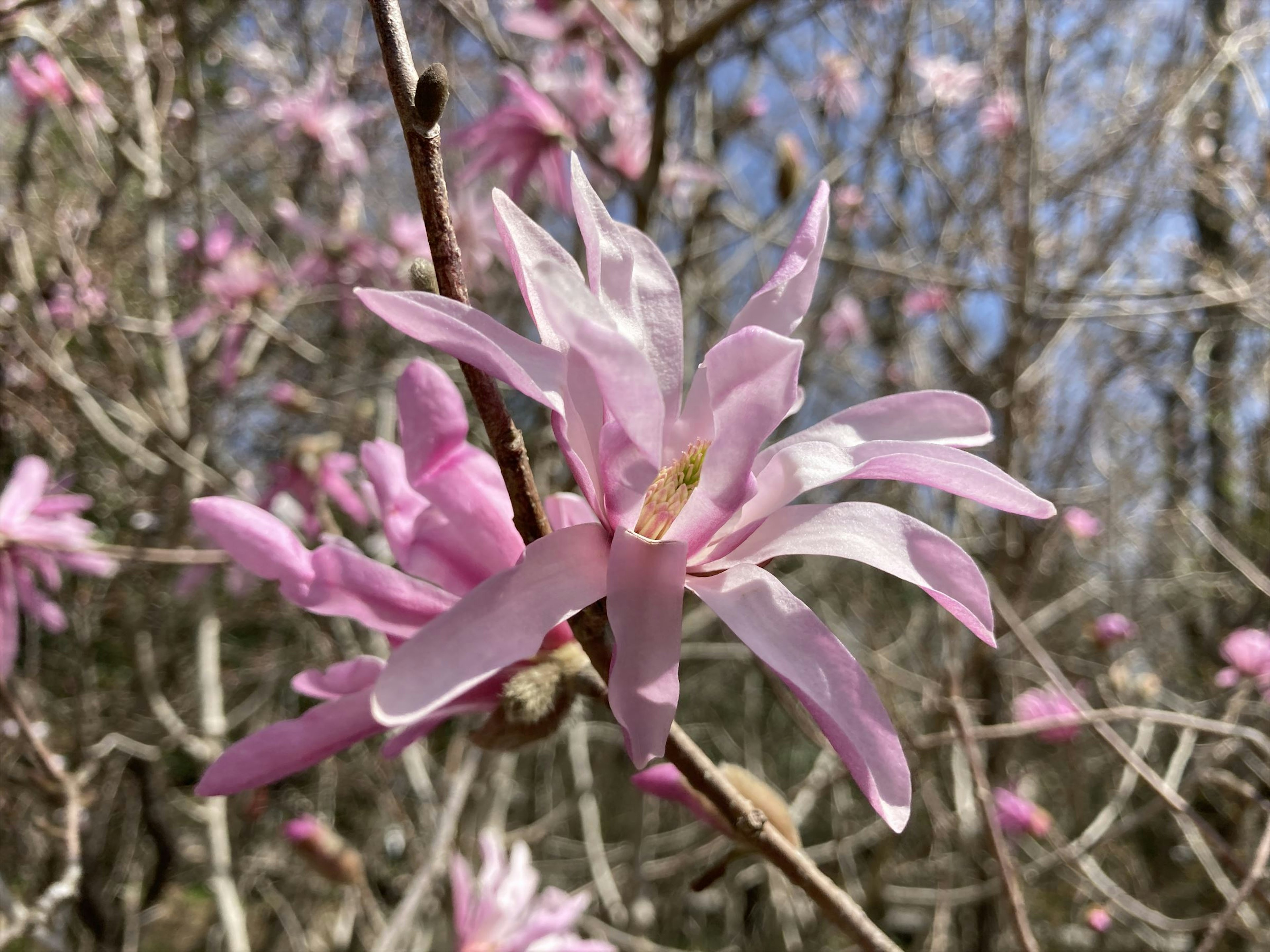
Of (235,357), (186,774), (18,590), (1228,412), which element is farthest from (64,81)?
(1228,412)

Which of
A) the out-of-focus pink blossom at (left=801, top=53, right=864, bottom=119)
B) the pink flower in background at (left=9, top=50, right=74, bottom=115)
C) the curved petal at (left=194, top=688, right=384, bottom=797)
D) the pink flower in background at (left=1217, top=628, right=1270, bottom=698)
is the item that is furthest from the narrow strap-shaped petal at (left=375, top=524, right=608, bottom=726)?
the out-of-focus pink blossom at (left=801, top=53, right=864, bottom=119)

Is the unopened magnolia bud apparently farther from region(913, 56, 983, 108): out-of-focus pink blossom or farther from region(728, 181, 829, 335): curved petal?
region(913, 56, 983, 108): out-of-focus pink blossom

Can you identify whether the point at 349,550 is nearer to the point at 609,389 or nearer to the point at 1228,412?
the point at 609,389

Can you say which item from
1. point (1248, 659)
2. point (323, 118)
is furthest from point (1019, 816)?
point (323, 118)

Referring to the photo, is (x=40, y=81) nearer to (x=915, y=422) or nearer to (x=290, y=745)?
(x=290, y=745)

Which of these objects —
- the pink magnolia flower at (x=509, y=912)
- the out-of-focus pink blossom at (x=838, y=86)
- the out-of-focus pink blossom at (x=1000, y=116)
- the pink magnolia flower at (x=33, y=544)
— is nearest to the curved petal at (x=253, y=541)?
the pink magnolia flower at (x=509, y=912)
